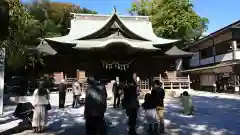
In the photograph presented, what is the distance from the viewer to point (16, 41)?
8062 mm

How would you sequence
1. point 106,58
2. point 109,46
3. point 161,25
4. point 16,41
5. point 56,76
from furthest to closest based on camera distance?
point 161,25 < point 56,76 < point 106,58 < point 109,46 < point 16,41

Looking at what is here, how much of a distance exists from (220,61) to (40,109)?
78.0 feet

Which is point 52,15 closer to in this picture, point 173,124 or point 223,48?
point 173,124

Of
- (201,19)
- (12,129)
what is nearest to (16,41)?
(12,129)

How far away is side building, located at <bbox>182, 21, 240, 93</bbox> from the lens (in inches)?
966

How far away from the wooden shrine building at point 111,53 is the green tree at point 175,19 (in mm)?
10409

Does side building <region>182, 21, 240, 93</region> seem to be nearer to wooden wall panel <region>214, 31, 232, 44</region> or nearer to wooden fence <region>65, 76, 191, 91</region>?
wooden wall panel <region>214, 31, 232, 44</region>

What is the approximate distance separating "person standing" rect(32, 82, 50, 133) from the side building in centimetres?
1891

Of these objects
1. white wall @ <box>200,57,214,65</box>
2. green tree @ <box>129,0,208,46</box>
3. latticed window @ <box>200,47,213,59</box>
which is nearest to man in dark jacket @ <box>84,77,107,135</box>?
white wall @ <box>200,57,214,65</box>

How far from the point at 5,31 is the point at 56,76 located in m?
26.2

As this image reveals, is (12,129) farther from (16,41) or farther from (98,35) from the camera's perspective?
(98,35)

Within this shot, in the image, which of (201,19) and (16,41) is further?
(201,19)

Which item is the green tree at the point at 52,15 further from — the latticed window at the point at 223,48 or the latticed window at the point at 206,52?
the latticed window at the point at 206,52

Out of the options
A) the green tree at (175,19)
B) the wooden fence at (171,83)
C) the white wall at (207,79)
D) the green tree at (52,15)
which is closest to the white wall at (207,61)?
the white wall at (207,79)
